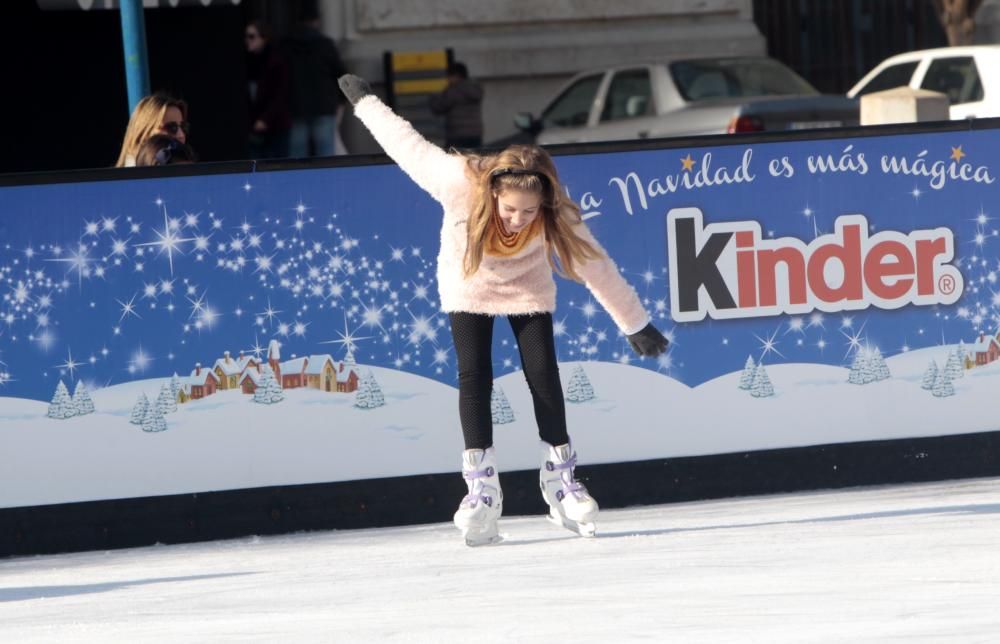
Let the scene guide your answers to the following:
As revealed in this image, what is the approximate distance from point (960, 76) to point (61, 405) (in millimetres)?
11642

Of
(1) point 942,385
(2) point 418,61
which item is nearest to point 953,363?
(1) point 942,385

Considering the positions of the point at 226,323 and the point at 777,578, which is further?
the point at 226,323

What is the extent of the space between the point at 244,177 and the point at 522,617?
7.97ft

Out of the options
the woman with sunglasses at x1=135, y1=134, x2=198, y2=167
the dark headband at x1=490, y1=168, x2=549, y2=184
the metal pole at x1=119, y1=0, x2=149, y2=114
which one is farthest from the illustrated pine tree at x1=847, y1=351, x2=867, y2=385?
the metal pole at x1=119, y1=0, x2=149, y2=114

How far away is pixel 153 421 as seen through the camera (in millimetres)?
6785

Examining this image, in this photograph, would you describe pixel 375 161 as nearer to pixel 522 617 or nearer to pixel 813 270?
pixel 813 270

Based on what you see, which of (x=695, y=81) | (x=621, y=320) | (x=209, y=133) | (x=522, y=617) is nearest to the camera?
(x=522, y=617)

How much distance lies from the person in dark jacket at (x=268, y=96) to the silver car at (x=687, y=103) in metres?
3.19

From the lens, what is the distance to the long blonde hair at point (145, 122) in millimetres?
7523

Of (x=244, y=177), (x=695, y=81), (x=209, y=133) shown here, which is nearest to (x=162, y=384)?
(x=244, y=177)

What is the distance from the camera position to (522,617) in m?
5.09

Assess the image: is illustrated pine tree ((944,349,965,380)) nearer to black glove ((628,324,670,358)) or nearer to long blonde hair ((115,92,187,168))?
black glove ((628,324,670,358))

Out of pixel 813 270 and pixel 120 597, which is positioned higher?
pixel 813 270

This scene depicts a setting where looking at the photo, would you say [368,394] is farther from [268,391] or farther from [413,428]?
[268,391]
